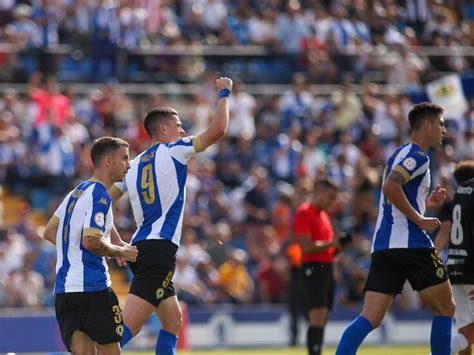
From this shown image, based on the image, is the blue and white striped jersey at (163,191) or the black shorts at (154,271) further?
the blue and white striped jersey at (163,191)

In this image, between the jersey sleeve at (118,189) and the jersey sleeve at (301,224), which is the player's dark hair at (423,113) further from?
the jersey sleeve at (301,224)

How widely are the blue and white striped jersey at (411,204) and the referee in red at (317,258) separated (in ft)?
9.10

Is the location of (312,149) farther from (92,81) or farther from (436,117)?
(436,117)

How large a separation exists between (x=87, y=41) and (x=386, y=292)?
52.5 ft

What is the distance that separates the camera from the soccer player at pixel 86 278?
34.2 feet

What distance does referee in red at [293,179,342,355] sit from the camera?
48.1ft

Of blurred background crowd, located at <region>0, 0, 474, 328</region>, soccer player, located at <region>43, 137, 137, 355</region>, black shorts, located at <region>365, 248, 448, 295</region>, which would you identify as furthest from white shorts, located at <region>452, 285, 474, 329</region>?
blurred background crowd, located at <region>0, 0, 474, 328</region>

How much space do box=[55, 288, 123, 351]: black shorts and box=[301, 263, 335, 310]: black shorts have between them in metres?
4.58

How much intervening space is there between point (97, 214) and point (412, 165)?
3.01 metres

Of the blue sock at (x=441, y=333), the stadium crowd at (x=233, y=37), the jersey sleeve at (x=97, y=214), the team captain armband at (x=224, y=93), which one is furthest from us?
the stadium crowd at (x=233, y=37)

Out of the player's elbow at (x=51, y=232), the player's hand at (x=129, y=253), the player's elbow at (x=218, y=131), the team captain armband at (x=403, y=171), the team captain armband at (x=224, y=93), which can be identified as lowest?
the player's hand at (x=129, y=253)

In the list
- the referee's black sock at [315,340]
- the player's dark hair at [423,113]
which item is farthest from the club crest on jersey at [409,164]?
the referee's black sock at [315,340]

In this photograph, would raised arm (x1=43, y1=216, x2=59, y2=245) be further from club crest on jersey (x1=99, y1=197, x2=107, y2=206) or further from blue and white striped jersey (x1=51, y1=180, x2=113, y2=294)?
club crest on jersey (x1=99, y1=197, x2=107, y2=206)

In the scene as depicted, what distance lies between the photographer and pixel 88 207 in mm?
10445
